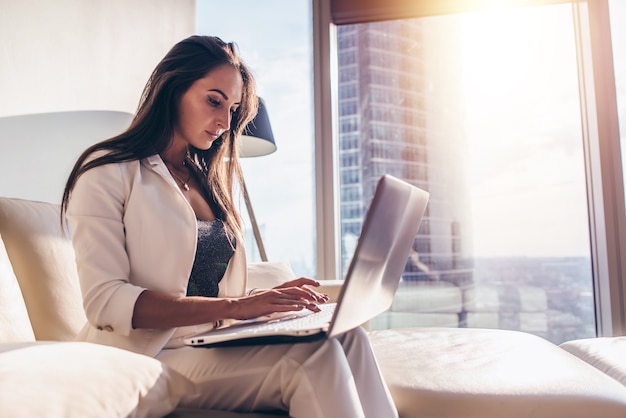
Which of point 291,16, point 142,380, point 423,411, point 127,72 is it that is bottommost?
point 423,411

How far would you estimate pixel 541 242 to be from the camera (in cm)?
299

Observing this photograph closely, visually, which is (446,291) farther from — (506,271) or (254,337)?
(254,337)

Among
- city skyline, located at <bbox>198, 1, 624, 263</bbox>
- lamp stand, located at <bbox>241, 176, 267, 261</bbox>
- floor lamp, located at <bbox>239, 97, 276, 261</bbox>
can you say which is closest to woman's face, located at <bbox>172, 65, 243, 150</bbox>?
floor lamp, located at <bbox>239, 97, 276, 261</bbox>

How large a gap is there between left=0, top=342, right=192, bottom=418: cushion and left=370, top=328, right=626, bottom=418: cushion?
53 centimetres

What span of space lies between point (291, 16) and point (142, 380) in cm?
287

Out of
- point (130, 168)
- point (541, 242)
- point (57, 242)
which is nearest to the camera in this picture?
point (130, 168)

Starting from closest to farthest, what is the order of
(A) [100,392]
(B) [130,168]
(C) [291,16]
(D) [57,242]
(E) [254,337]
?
(A) [100,392] < (E) [254,337] < (B) [130,168] < (D) [57,242] < (C) [291,16]

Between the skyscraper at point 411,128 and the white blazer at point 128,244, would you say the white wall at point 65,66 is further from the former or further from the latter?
Answer: the skyscraper at point 411,128

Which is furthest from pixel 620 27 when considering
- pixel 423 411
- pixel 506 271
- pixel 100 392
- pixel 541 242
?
pixel 100 392

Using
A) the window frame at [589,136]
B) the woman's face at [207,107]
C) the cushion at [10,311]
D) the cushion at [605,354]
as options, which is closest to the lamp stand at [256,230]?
the window frame at [589,136]

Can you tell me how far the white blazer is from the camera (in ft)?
3.57

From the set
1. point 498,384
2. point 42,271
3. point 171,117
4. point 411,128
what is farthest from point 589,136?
point 42,271

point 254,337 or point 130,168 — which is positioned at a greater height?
point 130,168

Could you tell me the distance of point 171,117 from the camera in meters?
1.43
